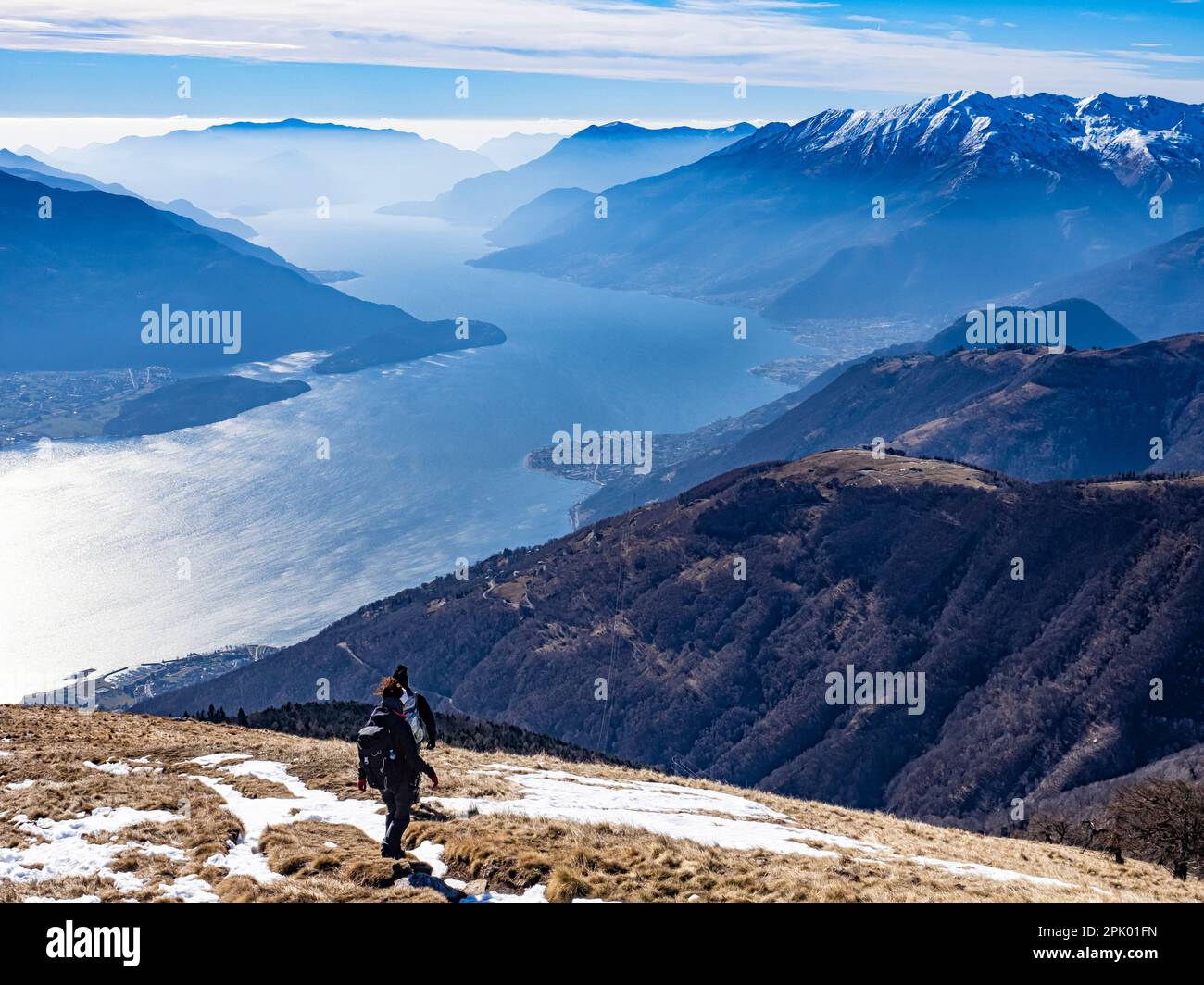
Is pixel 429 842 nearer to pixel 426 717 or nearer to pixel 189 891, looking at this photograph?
pixel 426 717

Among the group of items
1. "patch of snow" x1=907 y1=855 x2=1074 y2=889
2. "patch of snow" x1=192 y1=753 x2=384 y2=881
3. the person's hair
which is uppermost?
the person's hair

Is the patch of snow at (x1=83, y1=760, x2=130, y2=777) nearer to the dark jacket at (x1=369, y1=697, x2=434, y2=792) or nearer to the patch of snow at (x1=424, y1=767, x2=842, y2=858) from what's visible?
the patch of snow at (x1=424, y1=767, x2=842, y2=858)

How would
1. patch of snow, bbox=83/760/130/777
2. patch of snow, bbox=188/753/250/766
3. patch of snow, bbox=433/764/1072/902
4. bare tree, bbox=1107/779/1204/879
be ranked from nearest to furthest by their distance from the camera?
1. patch of snow, bbox=433/764/1072/902
2. patch of snow, bbox=83/760/130/777
3. patch of snow, bbox=188/753/250/766
4. bare tree, bbox=1107/779/1204/879

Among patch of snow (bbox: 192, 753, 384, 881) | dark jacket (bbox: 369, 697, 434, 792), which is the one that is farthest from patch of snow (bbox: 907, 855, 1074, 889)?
patch of snow (bbox: 192, 753, 384, 881)

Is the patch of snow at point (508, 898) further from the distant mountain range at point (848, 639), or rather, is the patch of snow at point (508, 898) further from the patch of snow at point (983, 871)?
the distant mountain range at point (848, 639)

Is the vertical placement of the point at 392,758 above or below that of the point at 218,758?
above

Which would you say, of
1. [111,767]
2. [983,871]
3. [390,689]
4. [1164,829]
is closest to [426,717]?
[390,689]
